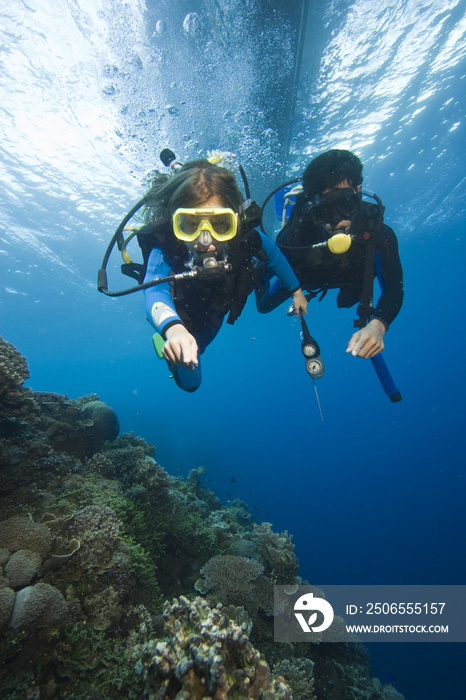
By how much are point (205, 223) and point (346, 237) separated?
2.25 metres

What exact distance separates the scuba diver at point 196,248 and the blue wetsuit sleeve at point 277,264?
1.0 inches

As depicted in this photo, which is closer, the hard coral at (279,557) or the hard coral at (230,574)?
the hard coral at (230,574)

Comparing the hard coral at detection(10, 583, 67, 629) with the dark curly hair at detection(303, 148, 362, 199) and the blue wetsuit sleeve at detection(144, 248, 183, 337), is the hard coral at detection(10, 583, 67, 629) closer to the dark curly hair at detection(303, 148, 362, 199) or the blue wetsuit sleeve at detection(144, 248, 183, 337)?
the blue wetsuit sleeve at detection(144, 248, 183, 337)

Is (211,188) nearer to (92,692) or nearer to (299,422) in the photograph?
(92,692)

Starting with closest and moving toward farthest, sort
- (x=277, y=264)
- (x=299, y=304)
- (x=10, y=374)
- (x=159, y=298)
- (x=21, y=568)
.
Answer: (x=21, y=568) → (x=159, y=298) → (x=277, y=264) → (x=299, y=304) → (x=10, y=374)

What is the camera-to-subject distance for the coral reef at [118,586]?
2.23 m

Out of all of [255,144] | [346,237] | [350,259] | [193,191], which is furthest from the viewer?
[255,144]

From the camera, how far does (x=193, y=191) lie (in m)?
3.68

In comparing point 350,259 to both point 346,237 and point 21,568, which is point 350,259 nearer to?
point 346,237

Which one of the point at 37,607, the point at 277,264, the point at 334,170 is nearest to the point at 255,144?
the point at 334,170

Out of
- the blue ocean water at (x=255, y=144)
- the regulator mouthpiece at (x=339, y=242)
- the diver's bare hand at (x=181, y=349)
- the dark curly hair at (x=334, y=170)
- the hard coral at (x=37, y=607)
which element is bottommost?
the hard coral at (x=37, y=607)

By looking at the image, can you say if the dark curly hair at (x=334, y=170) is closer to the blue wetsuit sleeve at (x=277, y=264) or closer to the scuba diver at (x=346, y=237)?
the scuba diver at (x=346, y=237)

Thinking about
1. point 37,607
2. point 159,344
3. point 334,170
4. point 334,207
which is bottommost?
point 37,607

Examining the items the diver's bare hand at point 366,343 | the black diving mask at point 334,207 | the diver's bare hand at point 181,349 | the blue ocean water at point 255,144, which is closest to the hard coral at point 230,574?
the diver's bare hand at point 366,343
